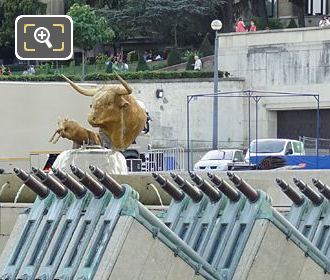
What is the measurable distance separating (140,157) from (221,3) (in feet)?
95.7

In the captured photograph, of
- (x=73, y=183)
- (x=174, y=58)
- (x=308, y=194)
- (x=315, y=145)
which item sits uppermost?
(x=73, y=183)

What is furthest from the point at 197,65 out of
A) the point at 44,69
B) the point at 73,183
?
the point at 73,183

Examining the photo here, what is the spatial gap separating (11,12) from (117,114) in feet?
174

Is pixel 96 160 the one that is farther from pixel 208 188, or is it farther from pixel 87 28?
pixel 87 28

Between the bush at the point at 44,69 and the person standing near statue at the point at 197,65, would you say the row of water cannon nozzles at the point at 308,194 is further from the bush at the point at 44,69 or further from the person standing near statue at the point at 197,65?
the bush at the point at 44,69

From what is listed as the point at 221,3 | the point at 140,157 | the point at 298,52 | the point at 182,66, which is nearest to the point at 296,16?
the point at 221,3

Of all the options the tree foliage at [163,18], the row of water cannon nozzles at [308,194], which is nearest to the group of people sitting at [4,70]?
the tree foliage at [163,18]

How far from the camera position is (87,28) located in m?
64.6

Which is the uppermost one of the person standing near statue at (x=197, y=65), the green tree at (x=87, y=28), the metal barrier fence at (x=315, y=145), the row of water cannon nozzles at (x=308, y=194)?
the green tree at (x=87, y=28)

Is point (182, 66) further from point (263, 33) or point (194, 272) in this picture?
point (194, 272)

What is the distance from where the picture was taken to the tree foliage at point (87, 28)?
64.4 meters

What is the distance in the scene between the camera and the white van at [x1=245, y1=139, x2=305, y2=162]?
40625 mm
